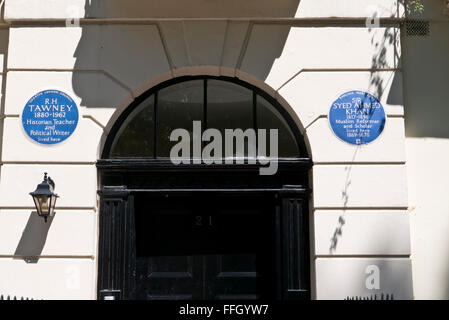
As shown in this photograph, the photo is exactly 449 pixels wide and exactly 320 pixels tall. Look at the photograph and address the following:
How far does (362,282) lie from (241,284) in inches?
61.9

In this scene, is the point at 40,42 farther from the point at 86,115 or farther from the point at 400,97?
the point at 400,97

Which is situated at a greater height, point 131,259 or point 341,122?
point 341,122

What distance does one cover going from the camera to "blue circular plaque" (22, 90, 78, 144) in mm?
8773

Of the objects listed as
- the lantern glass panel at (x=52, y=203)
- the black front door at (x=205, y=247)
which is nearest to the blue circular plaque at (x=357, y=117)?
the black front door at (x=205, y=247)

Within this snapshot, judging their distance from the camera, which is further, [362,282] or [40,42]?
→ [40,42]

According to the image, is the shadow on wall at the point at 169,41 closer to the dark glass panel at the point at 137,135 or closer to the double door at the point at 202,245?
the dark glass panel at the point at 137,135

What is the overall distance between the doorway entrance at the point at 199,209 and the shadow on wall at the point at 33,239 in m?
0.74

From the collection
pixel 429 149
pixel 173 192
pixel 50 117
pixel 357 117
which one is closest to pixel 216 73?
pixel 173 192

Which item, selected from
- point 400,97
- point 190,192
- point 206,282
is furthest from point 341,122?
point 206,282

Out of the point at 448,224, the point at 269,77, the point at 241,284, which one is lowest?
the point at 241,284

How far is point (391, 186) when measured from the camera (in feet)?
28.3

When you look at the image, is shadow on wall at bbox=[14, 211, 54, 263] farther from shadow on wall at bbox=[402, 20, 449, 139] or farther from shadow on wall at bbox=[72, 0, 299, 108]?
shadow on wall at bbox=[402, 20, 449, 139]

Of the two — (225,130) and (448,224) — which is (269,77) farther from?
(448,224)

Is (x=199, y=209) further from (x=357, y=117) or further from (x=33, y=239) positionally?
(x=357, y=117)
